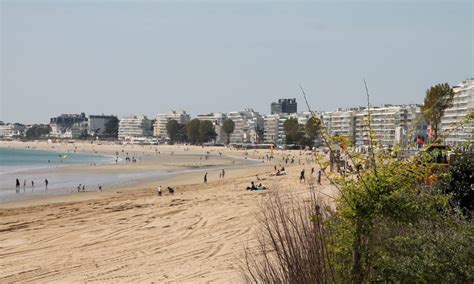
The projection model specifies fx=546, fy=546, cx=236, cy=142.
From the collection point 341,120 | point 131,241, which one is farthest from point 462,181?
point 341,120

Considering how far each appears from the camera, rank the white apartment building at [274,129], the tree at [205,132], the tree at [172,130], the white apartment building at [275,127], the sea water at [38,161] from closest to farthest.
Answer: the sea water at [38,161], the tree at [205,132], the tree at [172,130], the white apartment building at [275,127], the white apartment building at [274,129]

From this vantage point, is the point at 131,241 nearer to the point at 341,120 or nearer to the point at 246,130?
the point at 341,120

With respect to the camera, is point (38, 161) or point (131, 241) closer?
point (131, 241)

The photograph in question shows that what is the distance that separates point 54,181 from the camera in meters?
41.9

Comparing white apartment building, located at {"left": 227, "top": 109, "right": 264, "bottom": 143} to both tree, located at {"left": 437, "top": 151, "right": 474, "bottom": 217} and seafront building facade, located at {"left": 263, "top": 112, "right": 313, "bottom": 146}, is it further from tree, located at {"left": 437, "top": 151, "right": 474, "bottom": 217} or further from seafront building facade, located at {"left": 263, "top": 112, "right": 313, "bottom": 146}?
tree, located at {"left": 437, "top": 151, "right": 474, "bottom": 217}

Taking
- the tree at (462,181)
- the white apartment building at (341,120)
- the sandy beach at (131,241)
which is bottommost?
the sandy beach at (131,241)

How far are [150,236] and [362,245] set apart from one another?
11.2 metres

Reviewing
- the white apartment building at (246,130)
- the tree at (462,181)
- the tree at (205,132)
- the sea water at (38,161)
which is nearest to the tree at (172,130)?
the tree at (205,132)

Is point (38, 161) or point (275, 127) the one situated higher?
point (275, 127)

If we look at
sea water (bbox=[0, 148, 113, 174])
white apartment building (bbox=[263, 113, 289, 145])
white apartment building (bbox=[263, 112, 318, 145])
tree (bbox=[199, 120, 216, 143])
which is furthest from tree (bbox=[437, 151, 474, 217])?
white apartment building (bbox=[263, 113, 289, 145])

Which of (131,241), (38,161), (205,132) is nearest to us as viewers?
(131,241)

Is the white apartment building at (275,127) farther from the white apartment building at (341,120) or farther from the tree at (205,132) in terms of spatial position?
the tree at (205,132)

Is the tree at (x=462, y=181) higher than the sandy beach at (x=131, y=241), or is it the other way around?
the tree at (x=462, y=181)

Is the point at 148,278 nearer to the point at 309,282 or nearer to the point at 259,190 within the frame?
the point at 309,282
